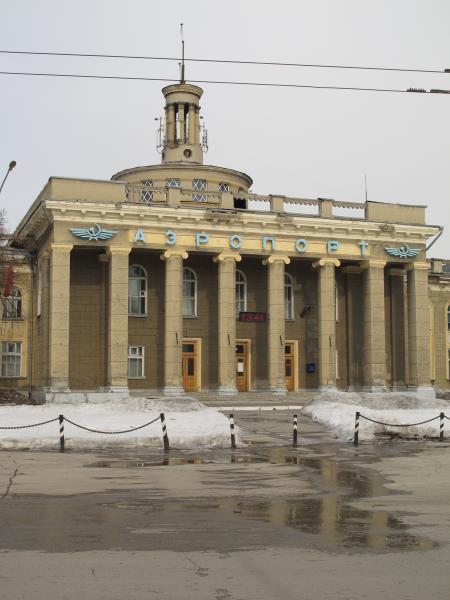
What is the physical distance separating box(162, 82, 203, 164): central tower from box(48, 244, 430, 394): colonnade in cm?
1154

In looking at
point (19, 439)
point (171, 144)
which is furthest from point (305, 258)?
point (19, 439)

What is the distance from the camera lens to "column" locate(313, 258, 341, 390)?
42781 mm

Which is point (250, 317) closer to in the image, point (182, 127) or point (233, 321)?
point (233, 321)

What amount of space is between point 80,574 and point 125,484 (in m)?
7.38

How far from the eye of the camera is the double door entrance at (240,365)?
140ft

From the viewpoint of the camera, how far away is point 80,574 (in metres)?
7.83

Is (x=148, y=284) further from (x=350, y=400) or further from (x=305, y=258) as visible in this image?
(x=350, y=400)

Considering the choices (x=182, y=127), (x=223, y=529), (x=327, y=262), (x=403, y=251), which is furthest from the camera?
(x=182, y=127)

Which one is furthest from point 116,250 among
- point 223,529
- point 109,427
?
point 223,529

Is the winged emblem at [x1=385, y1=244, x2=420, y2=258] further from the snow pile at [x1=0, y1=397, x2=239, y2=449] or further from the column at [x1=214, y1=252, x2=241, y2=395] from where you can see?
the snow pile at [x1=0, y1=397, x2=239, y2=449]

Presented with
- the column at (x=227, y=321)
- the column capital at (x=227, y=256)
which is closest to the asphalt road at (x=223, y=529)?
the column at (x=227, y=321)

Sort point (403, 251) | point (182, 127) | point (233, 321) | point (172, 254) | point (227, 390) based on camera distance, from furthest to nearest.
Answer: point (182, 127) < point (403, 251) < point (233, 321) < point (227, 390) < point (172, 254)

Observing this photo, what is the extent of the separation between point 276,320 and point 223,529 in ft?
103

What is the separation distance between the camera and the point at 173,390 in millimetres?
39375
